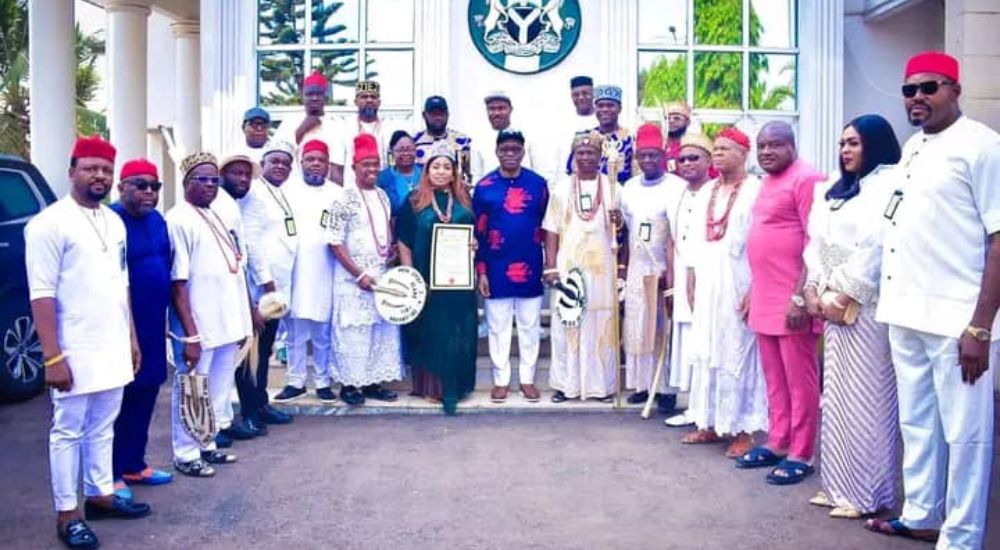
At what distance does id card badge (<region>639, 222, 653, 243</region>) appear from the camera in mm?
7379

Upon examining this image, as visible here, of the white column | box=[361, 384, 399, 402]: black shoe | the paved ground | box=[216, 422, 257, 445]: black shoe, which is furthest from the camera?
the white column

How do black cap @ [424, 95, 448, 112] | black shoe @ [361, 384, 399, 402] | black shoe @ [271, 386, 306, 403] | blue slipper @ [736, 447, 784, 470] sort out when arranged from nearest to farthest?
blue slipper @ [736, 447, 784, 470] → black shoe @ [271, 386, 306, 403] → black shoe @ [361, 384, 399, 402] → black cap @ [424, 95, 448, 112]

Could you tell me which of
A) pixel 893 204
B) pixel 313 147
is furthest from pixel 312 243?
pixel 893 204

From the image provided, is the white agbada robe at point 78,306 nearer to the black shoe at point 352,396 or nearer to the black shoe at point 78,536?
the black shoe at point 78,536

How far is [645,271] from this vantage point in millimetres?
7480

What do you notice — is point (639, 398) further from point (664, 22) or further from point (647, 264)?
point (664, 22)

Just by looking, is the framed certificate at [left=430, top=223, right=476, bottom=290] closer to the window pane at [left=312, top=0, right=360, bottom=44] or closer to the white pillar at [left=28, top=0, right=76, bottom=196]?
the window pane at [left=312, top=0, right=360, bottom=44]

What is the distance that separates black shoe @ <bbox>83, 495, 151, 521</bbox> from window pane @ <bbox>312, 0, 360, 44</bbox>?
6.10 meters

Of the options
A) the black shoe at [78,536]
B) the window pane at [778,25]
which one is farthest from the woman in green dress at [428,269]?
the window pane at [778,25]

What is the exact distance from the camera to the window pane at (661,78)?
1002cm

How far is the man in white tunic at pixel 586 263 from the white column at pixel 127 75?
9.62m

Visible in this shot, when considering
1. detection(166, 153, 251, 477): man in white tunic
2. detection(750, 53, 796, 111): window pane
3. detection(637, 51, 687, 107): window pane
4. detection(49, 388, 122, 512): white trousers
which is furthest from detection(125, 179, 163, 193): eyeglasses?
detection(750, 53, 796, 111): window pane

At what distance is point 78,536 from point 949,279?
3.95 metres

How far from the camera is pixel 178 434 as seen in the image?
5930 mm
